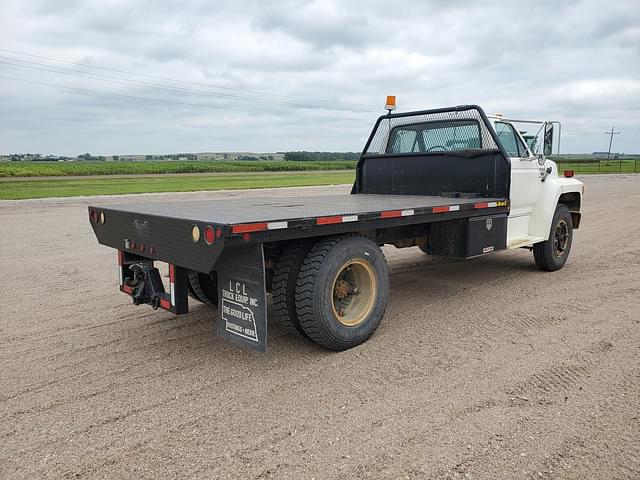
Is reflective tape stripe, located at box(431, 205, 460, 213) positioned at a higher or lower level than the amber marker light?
lower

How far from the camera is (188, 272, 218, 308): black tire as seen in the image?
5.10 metres

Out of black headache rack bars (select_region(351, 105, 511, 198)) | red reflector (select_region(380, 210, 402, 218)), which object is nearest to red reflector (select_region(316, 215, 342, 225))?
red reflector (select_region(380, 210, 402, 218))

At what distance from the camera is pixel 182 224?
361cm

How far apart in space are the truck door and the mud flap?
378 cm

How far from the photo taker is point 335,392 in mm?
3648

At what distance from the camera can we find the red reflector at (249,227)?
10.9 ft

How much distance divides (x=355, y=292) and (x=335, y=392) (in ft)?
3.69

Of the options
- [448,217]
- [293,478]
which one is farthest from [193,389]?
[448,217]

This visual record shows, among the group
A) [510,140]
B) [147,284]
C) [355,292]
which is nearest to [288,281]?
[355,292]

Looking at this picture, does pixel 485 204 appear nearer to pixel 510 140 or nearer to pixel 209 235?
pixel 510 140

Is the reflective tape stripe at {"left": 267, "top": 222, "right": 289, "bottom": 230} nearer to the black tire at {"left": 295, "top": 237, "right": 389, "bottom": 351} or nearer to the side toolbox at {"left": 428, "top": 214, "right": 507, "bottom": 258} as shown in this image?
the black tire at {"left": 295, "top": 237, "right": 389, "bottom": 351}

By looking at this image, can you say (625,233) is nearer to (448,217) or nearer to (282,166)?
(448,217)

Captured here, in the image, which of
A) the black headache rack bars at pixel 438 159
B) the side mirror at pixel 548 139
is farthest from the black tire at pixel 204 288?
the side mirror at pixel 548 139

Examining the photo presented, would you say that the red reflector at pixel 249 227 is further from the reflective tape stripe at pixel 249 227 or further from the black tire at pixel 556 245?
the black tire at pixel 556 245
